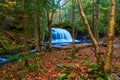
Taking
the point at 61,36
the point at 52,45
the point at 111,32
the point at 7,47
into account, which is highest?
the point at 111,32

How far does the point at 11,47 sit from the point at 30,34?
3.96m

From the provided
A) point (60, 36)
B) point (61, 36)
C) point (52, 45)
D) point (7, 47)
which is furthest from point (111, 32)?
point (61, 36)

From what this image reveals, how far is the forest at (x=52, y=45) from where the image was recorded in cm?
777

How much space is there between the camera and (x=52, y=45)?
22609 millimetres

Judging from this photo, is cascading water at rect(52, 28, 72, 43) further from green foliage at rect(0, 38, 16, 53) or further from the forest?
green foliage at rect(0, 38, 16, 53)

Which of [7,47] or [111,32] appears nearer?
[111,32]

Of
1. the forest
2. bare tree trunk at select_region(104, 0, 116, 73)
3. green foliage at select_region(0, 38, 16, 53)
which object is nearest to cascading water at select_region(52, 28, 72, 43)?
the forest

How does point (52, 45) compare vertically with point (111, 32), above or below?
below

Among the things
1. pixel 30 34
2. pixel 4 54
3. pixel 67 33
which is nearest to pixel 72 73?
pixel 4 54

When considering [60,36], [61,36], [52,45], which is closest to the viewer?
[52,45]

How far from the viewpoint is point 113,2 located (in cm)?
730

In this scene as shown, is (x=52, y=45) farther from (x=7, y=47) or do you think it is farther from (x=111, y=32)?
(x=111, y=32)

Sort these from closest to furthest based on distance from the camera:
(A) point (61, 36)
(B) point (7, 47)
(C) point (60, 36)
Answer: (B) point (7, 47)
(C) point (60, 36)
(A) point (61, 36)

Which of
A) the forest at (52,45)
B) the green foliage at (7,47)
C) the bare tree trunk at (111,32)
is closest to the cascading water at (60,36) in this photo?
the forest at (52,45)
